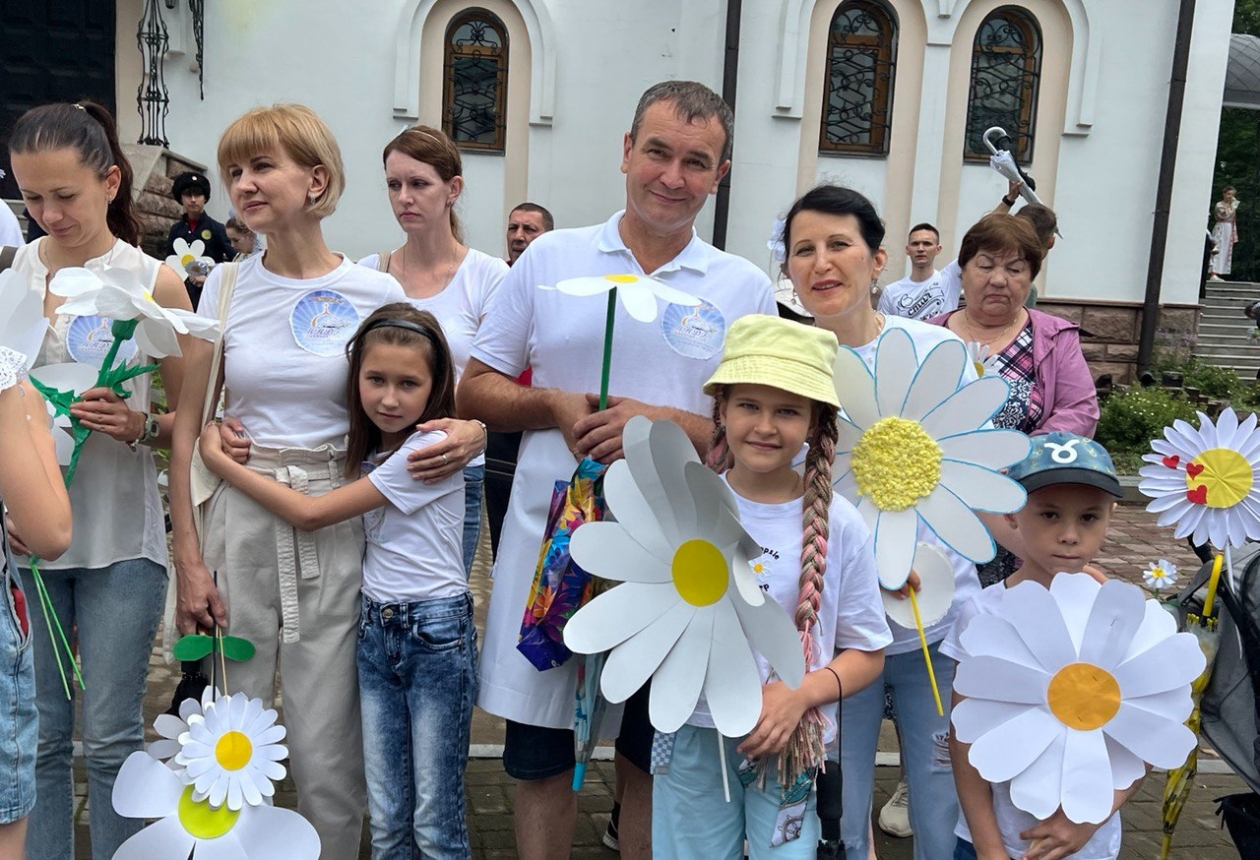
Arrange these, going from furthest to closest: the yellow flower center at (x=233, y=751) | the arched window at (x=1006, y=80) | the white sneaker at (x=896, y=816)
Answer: the arched window at (x=1006, y=80)
the white sneaker at (x=896, y=816)
the yellow flower center at (x=233, y=751)

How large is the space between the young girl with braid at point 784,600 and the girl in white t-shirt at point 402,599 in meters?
0.58

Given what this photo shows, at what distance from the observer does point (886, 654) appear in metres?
2.67

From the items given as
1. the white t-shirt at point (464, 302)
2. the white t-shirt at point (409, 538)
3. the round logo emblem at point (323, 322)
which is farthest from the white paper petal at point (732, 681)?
the white t-shirt at point (464, 302)

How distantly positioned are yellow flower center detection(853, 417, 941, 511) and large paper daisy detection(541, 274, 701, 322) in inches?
18.2

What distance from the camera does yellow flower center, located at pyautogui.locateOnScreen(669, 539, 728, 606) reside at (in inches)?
77.8

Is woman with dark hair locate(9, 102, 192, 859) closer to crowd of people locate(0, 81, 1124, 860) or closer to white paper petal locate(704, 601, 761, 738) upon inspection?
crowd of people locate(0, 81, 1124, 860)

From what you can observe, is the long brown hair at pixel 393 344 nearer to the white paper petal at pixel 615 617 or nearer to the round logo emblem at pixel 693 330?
the round logo emblem at pixel 693 330

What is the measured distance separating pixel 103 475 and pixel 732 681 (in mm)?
1611

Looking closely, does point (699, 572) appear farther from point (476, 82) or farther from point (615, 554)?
point (476, 82)

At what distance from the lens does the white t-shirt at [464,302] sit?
3.55 m

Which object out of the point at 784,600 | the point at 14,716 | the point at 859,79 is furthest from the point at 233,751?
the point at 859,79

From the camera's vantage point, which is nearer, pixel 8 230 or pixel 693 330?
pixel 693 330

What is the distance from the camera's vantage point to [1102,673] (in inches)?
87.7

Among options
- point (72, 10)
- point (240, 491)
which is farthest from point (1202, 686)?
point (72, 10)
